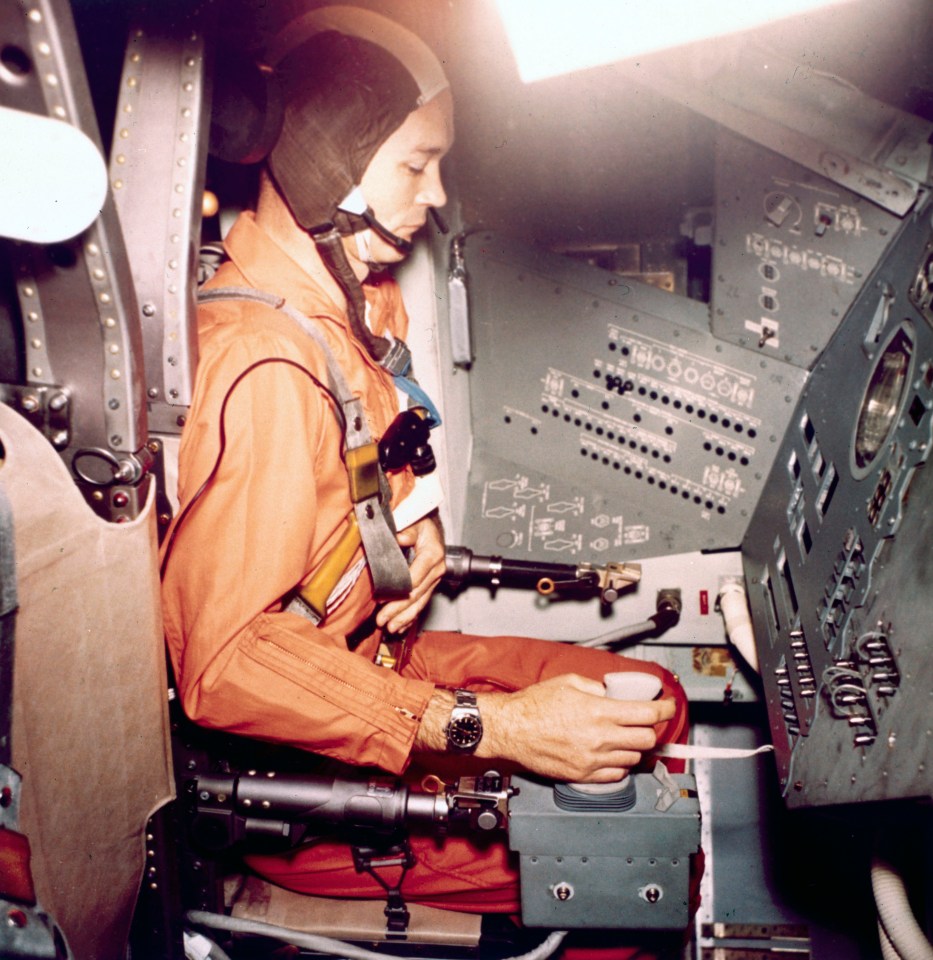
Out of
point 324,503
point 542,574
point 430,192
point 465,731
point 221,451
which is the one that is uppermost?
point 430,192

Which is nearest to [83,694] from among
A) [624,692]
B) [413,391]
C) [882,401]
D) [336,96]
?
[624,692]

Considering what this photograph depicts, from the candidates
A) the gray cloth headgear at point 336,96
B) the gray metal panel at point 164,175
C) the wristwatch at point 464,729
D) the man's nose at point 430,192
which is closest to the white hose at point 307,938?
the wristwatch at point 464,729

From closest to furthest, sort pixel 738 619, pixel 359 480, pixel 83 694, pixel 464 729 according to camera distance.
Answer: pixel 83 694
pixel 464 729
pixel 359 480
pixel 738 619

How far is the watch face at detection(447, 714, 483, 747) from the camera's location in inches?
60.8

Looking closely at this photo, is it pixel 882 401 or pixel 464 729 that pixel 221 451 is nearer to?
pixel 464 729

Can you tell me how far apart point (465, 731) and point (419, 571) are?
621mm

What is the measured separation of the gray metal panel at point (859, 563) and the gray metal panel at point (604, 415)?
208 mm

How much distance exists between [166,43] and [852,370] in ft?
5.29

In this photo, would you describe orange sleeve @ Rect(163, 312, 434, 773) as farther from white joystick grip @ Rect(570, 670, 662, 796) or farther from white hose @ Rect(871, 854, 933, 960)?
white hose @ Rect(871, 854, 933, 960)

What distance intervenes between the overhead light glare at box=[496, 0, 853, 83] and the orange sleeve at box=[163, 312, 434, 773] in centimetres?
72

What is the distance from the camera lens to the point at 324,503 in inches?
65.8

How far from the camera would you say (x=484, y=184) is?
8.48ft

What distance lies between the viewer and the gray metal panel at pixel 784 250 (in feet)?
6.16

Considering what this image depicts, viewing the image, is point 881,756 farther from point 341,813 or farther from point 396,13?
point 396,13
